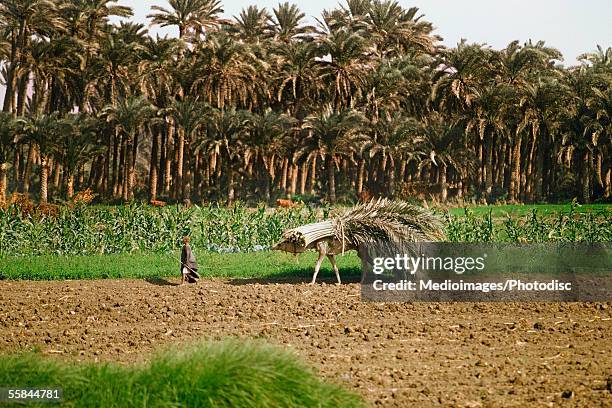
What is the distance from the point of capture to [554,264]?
16906 millimetres

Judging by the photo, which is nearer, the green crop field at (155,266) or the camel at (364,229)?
the camel at (364,229)

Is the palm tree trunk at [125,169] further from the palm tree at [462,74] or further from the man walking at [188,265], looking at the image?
the man walking at [188,265]

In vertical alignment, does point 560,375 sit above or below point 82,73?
below

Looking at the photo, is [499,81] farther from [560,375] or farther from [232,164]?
[560,375]

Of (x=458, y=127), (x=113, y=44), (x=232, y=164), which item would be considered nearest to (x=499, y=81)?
(x=458, y=127)

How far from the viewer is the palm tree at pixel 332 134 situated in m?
42.8

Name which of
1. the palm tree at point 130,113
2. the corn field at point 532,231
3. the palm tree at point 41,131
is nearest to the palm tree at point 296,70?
the palm tree at point 130,113

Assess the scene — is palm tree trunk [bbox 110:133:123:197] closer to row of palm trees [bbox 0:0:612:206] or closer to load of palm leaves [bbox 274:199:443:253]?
row of palm trees [bbox 0:0:612:206]

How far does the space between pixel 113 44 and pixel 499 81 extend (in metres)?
21.5

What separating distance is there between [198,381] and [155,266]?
39.0 ft

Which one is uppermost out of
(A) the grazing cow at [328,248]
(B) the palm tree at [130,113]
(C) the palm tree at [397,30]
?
(C) the palm tree at [397,30]

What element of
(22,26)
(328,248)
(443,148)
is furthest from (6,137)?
(328,248)

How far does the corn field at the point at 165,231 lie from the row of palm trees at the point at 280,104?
20.5 m

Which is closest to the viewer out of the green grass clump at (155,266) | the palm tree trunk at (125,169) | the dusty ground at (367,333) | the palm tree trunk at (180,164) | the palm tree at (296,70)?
the dusty ground at (367,333)
